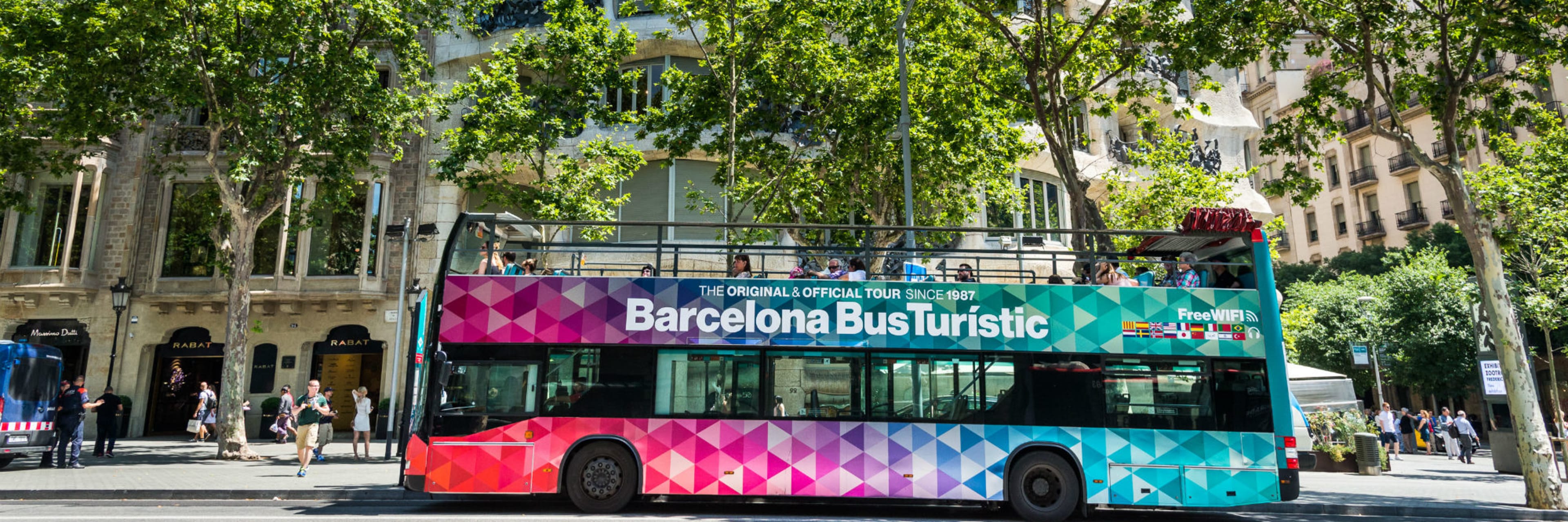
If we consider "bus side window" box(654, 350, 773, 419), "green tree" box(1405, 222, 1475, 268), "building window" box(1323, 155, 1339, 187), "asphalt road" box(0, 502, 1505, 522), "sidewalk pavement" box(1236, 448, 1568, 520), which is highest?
"building window" box(1323, 155, 1339, 187)

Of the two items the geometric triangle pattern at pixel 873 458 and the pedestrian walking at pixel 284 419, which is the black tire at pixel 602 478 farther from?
the pedestrian walking at pixel 284 419

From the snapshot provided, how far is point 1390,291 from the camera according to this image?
36.6m

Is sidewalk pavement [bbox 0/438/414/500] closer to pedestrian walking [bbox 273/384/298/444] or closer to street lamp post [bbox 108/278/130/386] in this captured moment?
pedestrian walking [bbox 273/384/298/444]

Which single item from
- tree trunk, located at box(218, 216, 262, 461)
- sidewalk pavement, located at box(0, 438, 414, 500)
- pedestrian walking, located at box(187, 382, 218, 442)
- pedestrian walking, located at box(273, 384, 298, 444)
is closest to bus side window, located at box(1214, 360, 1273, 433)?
sidewalk pavement, located at box(0, 438, 414, 500)

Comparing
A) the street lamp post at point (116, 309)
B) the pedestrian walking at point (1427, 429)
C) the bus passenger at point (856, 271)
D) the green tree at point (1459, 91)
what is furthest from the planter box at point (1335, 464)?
the street lamp post at point (116, 309)

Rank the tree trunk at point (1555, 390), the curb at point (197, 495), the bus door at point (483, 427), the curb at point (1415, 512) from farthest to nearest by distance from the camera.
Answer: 1. the tree trunk at point (1555, 390)
2. the curb at point (197, 495)
3. the curb at point (1415, 512)
4. the bus door at point (483, 427)

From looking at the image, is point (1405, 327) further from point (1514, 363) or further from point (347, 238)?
point (347, 238)

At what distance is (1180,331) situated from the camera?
10.6 m

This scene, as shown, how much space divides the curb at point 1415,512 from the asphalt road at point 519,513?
0.59 ft

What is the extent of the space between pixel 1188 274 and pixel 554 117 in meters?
13.9

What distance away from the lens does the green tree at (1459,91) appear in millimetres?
12039

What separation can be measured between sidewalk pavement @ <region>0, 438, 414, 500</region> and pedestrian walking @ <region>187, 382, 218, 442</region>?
135cm

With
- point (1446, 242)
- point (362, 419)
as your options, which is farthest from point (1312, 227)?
point (362, 419)

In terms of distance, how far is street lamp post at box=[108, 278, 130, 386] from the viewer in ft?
72.9
